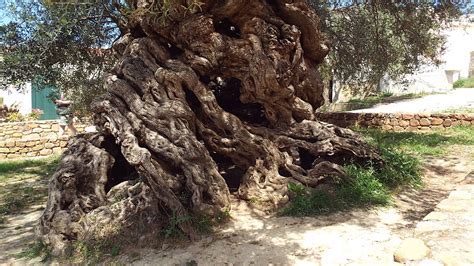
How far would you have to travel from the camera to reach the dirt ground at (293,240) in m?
3.54

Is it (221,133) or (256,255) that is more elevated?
(221,133)

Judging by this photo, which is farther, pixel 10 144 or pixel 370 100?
pixel 370 100

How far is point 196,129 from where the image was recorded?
5.02 meters

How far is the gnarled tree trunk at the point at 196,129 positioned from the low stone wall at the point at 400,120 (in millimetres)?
6754

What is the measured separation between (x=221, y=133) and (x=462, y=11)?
267 inches

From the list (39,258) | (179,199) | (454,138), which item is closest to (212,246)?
(179,199)

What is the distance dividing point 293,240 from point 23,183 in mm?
6196

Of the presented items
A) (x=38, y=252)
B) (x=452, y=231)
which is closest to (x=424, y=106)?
(x=452, y=231)

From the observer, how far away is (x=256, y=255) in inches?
144

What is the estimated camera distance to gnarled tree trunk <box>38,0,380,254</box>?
14.5 ft

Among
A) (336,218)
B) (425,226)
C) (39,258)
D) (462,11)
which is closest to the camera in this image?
(425,226)

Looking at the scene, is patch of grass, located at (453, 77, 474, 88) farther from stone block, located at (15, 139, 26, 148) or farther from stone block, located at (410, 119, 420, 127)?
stone block, located at (15, 139, 26, 148)

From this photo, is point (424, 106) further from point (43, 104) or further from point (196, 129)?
point (43, 104)

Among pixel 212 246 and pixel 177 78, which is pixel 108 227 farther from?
pixel 177 78
